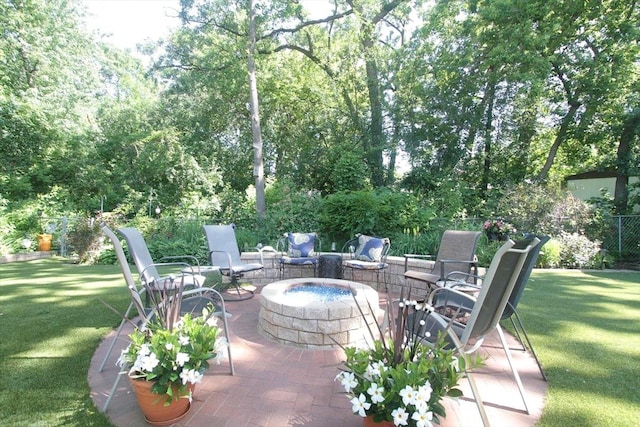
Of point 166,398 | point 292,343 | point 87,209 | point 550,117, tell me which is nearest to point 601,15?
point 550,117

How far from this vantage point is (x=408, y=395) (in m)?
1.48

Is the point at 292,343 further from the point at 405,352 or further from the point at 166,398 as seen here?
the point at 405,352

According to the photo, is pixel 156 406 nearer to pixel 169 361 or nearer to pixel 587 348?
pixel 169 361

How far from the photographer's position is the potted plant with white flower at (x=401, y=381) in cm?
148

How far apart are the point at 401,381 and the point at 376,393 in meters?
0.13

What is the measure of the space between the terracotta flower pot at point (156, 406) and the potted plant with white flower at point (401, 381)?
3.40ft

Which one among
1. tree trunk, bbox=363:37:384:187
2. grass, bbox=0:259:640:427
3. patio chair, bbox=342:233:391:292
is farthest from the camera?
Answer: tree trunk, bbox=363:37:384:187

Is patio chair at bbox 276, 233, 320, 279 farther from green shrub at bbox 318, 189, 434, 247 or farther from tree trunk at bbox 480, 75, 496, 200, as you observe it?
tree trunk at bbox 480, 75, 496, 200

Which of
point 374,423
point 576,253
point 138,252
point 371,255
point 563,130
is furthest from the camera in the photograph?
point 563,130

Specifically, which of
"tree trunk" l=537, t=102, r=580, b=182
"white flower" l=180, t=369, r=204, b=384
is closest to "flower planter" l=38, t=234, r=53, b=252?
"white flower" l=180, t=369, r=204, b=384

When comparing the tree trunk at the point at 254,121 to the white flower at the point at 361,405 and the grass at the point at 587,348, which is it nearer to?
the grass at the point at 587,348

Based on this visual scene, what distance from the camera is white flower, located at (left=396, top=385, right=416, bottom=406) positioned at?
147 centimetres

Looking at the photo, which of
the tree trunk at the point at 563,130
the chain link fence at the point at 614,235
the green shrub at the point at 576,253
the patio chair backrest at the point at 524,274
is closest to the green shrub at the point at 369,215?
the chain link fence at the point at 614,235

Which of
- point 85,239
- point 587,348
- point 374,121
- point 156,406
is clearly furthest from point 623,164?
point 85,239
